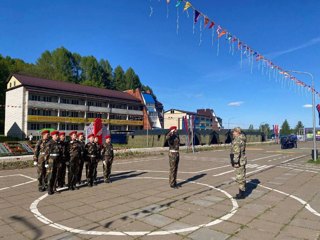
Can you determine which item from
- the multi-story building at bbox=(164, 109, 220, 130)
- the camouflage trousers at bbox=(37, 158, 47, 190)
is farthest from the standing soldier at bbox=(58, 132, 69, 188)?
the multi-story building at bbox=(164, 109, 220, 130)

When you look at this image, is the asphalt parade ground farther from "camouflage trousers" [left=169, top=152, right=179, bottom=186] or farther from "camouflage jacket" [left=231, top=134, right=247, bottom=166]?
"camouflage jacket" [left=231, top=134, right=247, bottom=166]

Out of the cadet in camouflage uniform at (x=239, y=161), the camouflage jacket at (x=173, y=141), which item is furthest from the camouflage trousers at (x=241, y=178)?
the camouflage jacket at (x=173, y=141)

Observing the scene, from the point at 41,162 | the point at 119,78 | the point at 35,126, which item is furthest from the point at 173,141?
the point at 119,78

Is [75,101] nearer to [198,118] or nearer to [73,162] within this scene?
[73,162]

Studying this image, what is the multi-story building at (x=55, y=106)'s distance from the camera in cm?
4934

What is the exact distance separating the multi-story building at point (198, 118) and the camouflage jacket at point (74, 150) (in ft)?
255

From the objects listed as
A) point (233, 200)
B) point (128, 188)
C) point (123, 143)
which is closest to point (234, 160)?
point (233, 200)

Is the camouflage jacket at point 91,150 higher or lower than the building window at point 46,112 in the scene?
lower

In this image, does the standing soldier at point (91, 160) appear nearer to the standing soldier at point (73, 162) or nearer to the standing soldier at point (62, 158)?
the standing soldier at point (73, 162)

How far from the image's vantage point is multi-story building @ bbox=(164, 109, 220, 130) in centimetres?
9581

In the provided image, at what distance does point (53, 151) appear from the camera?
8805mm

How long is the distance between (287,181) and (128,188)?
6.55 metres

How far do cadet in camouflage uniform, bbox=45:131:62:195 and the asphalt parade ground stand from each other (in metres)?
Answer: 0.39

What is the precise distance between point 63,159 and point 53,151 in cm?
62
